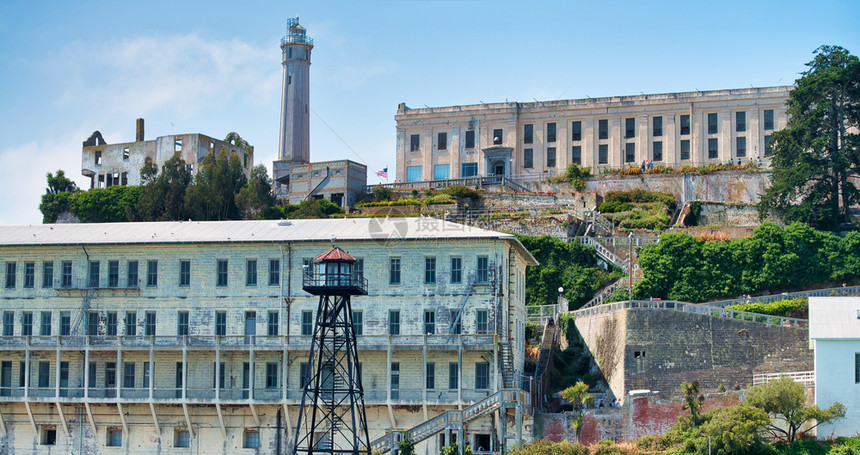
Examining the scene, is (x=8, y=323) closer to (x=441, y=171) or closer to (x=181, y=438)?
(x=181, y=438)

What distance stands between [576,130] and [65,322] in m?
48.3

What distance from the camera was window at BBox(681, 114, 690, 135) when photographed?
8988 centimetres

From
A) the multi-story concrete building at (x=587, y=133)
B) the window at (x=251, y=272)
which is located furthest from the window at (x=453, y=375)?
the multi-story concrete building at (x=587, y=133)

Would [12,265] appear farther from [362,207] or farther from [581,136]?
[581,136]

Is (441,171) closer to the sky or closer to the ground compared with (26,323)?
closer to the sky

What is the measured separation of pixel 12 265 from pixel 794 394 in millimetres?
38266

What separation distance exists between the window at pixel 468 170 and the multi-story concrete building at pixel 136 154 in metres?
19.3

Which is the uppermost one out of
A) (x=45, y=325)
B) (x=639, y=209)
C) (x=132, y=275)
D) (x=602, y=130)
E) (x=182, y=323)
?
(x=602, y=130)

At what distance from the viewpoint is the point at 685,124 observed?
90.0 m

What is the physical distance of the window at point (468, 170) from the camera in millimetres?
93188

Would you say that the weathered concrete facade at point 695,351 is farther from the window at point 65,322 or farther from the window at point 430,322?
the window at point 65,322

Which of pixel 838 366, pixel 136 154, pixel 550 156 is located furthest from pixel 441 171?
pixel 838 366

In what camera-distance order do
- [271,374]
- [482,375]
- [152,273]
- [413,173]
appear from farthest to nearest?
[413,173] < [152,273] < [271,374] < [482,375]

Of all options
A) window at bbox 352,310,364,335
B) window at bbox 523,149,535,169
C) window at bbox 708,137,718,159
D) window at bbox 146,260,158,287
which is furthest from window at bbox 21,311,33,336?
window at bbox 708,137,718,159
